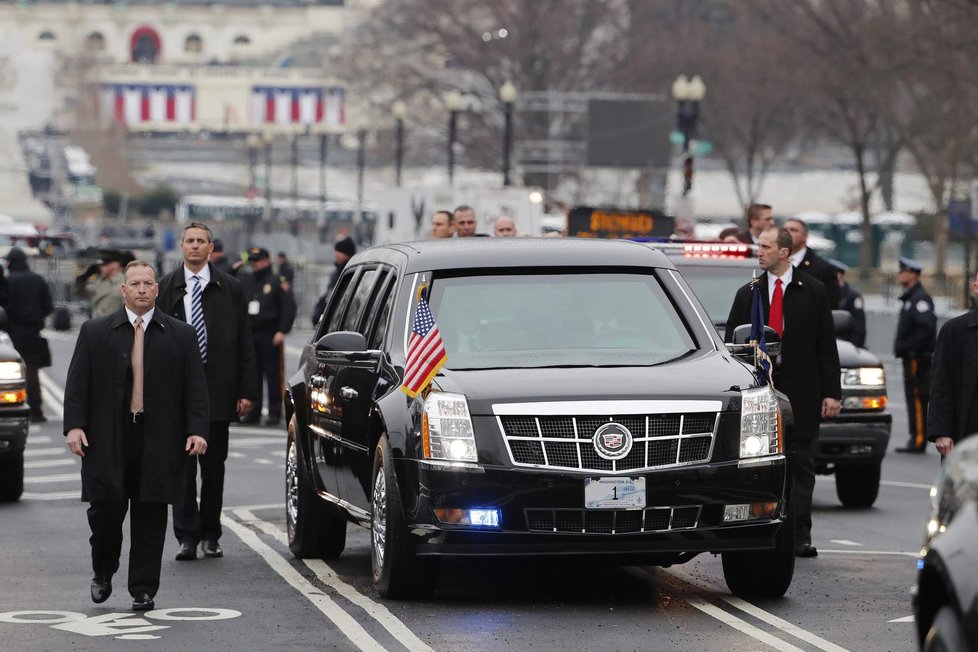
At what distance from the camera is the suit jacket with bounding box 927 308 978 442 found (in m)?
10.3

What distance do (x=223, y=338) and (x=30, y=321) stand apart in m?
11.7

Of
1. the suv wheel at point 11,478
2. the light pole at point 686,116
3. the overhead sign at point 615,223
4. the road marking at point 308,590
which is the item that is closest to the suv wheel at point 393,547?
the road marking at point 308,590

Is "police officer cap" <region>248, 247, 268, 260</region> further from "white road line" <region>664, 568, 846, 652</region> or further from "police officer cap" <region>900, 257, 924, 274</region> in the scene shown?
"white road line" <region>664, 568, 846, 652</region>

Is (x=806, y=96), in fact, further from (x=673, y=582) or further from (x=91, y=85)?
(x=91, y=85)

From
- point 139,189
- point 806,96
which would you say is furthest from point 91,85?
point 806,96

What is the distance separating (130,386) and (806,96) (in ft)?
177

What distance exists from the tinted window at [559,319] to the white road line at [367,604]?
1.21m

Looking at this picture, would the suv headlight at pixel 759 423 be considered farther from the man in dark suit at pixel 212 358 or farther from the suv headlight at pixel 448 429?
the man in dark suit at pixel 212 358

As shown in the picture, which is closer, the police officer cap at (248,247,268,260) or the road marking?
the road marking

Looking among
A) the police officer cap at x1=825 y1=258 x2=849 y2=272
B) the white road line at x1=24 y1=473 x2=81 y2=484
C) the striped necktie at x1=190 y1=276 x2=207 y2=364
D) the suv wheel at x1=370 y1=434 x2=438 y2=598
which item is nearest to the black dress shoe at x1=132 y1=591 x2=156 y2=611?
the suv wheel at x1=370 y1=434 x2=438 y2=598

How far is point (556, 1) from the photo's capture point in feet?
229

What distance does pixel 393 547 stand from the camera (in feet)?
33.1

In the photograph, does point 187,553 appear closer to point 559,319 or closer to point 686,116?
point 559,319

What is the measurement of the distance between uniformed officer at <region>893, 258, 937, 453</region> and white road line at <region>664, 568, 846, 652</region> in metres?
10.3
